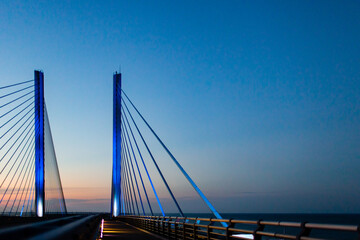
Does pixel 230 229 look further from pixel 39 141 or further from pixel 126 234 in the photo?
pixel 39 141

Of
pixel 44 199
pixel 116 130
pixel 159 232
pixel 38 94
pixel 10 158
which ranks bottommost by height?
pixel 159 232

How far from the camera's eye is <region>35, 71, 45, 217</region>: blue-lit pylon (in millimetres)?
34094

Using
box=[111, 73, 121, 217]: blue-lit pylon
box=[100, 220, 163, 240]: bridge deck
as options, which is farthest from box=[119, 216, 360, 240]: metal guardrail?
box=[111, 73, 121, 217]: blue-lit pylon

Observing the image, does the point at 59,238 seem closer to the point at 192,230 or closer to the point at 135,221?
the point at 192,230

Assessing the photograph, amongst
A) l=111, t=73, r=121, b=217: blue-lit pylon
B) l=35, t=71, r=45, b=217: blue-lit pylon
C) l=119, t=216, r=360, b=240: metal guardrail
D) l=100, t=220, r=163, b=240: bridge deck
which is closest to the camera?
l=119, t=216, r=360, b=240: metal guardrail

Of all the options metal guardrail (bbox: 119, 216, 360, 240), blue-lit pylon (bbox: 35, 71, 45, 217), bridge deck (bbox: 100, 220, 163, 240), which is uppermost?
blue-lit pylon (bbox: 35, 71, 45, 217)

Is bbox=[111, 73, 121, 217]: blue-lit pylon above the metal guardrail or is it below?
above

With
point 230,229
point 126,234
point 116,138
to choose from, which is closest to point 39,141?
point 116,138

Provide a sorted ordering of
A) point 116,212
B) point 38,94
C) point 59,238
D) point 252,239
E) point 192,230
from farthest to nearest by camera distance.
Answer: point 116,212 → point 38,94 → point 192,230 → point 252,239 → point 59,238

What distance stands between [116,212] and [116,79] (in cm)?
1125

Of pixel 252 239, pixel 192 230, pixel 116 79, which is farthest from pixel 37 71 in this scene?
pixel 252 239

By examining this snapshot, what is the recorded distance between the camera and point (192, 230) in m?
12.7

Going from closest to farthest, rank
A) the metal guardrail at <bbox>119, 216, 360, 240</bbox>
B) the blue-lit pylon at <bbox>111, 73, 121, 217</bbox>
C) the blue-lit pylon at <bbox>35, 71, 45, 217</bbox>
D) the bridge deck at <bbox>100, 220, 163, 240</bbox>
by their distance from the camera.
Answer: the metal guardrail at <bbox>119, 216, 360, 240</bbox>, the bridge deck at <bbox>100, 220, 163, 240</bbox>, the blue-lit pylon at <bbox>35, 71, 45, 217</bbox>, the blue-lit pylon at <bbox>111, 73, 121, 217</bbox>

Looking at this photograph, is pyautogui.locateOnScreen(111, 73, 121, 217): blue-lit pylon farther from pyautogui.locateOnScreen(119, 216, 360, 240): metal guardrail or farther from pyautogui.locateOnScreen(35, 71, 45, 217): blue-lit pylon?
pyautogui.locateOnScreen(119, 216, 360, 240): metal guardrail
